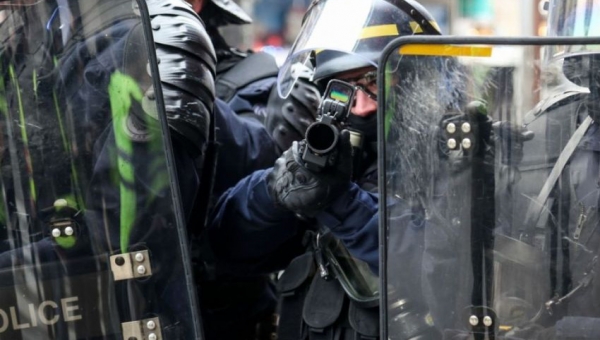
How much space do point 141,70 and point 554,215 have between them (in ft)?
2.88

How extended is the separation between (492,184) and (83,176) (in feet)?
2.70

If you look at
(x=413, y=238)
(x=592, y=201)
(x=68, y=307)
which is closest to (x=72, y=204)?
(x=68, y=307)

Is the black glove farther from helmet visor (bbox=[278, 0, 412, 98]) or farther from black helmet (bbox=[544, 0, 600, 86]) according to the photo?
black helmet (bbox=[544, 0, 600, 86])

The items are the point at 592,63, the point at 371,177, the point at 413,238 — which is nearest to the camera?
the point at 592,63

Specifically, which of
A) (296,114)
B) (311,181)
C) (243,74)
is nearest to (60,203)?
(311,181)

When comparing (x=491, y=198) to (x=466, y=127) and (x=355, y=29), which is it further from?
(x=355, y=29)

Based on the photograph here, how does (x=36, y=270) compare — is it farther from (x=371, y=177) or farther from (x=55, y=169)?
(x=371, y=177)

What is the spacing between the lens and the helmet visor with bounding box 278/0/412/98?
278 centimetres

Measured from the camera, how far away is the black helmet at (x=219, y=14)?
395 centimetres

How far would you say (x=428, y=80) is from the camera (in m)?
2.15

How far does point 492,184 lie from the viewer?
6.98ft

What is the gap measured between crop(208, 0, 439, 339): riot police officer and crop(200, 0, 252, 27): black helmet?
3.07 ft

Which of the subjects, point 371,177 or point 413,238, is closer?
point 413,238

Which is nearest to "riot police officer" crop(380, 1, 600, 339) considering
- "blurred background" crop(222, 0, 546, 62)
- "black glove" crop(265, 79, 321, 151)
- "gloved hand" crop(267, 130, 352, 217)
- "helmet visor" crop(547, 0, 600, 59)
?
"gloved hand" crop(267, 130, 352, 217)
